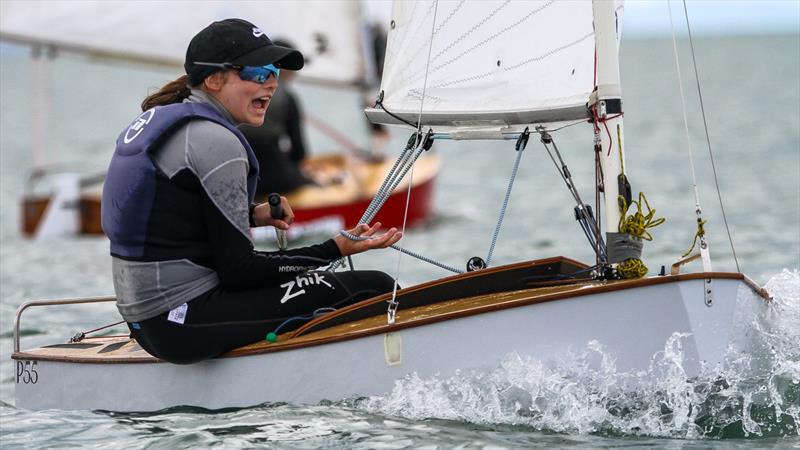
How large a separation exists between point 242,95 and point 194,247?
1.56ft

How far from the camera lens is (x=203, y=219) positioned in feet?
12.6

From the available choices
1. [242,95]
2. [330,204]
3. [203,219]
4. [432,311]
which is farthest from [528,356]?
[330,204]

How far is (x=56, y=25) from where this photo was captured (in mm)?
10391

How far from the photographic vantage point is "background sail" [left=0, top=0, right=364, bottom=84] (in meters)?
10.3

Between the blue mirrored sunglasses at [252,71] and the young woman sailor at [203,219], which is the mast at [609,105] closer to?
the young woman sailor at [203,219]

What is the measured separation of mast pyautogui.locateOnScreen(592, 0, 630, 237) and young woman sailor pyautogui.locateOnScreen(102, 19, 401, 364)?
0.64 meters

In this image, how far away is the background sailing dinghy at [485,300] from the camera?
141 inches

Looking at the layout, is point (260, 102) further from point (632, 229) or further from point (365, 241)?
point (632, 229)

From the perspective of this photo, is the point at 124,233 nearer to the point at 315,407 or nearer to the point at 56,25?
the point at 315,407

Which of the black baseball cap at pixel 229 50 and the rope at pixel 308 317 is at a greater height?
the black baseball cap at pixel 229 50

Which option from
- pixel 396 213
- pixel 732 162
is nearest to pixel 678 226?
pixel 396 213

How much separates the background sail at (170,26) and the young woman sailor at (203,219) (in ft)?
22.1

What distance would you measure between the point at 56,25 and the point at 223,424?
23.6 feet

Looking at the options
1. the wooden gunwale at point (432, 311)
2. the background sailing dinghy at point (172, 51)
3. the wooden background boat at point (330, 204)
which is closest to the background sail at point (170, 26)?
the background sailing dinghy at point (172, 51)
